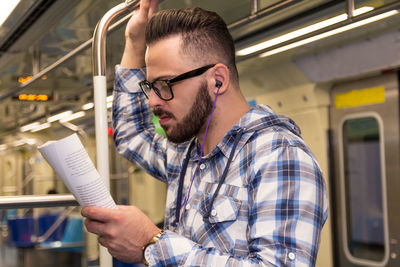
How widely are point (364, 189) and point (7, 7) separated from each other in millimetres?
3580

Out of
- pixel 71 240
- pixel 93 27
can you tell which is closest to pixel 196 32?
pixel 93 27

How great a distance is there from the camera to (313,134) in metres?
5.01

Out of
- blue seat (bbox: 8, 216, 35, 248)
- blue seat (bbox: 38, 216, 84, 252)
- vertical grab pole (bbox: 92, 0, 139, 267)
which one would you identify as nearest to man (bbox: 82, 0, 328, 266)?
vertical grab pole (bbox: 92, 0, 139, 267)

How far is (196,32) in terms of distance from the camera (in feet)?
4.79

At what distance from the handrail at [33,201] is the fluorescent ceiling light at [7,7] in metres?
1.63

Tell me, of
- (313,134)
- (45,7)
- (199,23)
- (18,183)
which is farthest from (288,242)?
(18,183)

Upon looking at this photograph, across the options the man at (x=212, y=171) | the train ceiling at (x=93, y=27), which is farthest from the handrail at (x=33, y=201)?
the train ceiling at (x=93, y=27)

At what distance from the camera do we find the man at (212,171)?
1.18 metres

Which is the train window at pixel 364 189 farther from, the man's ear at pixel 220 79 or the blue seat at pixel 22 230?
the blue seat at pixel 22 230

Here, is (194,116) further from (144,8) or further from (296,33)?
(296,33)

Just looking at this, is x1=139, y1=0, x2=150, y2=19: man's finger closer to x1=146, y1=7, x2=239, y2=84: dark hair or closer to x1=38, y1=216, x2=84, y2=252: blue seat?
x1=146, y1=7, x2=239, y2=84: dark hair

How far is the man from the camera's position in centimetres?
118

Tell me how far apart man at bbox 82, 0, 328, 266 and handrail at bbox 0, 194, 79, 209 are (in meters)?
0.36

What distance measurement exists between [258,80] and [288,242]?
4.60 metres
